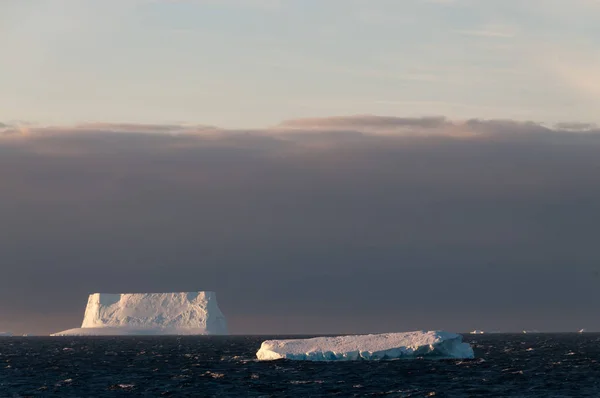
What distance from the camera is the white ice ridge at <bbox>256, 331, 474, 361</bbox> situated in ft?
343

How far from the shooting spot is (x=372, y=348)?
106 meters

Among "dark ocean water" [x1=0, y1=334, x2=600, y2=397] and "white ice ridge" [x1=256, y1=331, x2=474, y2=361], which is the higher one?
"white ice ridge" [x1=256, y1=331, x2=474, y2=361]

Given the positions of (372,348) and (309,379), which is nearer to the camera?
(309,379)

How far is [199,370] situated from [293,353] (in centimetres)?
1340

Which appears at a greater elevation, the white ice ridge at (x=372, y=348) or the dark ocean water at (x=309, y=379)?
the white ice ridge at (x=372, y=348)

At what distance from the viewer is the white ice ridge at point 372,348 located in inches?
4112

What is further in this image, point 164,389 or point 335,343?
point 335,343

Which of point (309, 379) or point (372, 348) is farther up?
point (372, 348)

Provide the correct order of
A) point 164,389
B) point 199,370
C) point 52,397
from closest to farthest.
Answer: point 52,397
point 164,389
point 199,370

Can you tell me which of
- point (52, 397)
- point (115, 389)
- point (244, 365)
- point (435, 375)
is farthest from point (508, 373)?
point (52, 397)

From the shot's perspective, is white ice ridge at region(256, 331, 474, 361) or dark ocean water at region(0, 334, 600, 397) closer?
dark ocean water at region(0, 334, 600, 397)

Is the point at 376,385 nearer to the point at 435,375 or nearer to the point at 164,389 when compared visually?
the point at 435,375

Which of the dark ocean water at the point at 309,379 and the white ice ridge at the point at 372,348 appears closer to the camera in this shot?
the dark ocean water at the point at 309,379

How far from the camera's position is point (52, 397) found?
67250 mm
